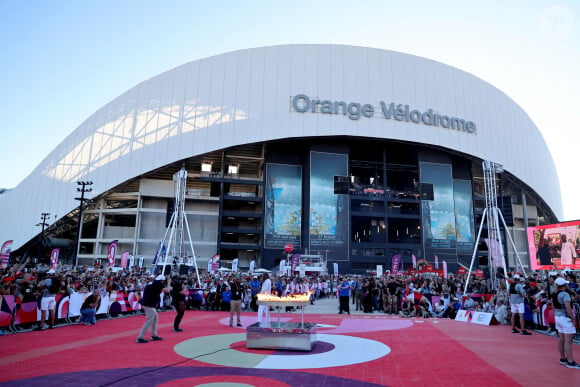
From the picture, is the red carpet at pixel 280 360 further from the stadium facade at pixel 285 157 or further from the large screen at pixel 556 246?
the stadium facade at pixel 285 157

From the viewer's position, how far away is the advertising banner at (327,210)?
57.1m

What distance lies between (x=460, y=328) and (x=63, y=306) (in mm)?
16664

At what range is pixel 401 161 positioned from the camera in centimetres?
6912

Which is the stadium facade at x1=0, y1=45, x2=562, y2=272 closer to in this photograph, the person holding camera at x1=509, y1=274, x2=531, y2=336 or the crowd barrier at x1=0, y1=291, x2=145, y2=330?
the crowd barrier at x1=0, y1=291, x2=145, y2=330

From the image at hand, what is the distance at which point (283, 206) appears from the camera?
59.3 metres

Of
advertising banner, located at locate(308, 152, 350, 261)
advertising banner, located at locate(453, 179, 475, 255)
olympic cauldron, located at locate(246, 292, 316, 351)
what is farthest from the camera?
advertising banner, located at locate(453, 179, 475, 255)

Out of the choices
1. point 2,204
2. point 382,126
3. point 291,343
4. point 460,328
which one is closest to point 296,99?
point 382,126

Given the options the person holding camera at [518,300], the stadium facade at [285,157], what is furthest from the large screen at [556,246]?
the stadium facade at [285,157]

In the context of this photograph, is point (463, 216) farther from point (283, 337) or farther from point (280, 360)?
point (280, 360)


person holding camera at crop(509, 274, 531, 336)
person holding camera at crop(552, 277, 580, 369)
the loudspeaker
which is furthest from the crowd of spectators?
the loudspeaker

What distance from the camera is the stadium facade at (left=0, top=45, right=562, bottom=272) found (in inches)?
2333

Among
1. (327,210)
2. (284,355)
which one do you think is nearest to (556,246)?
(284,355)

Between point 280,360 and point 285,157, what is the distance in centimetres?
5396

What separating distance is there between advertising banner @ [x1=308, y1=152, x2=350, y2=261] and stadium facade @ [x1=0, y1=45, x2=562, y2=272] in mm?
166
